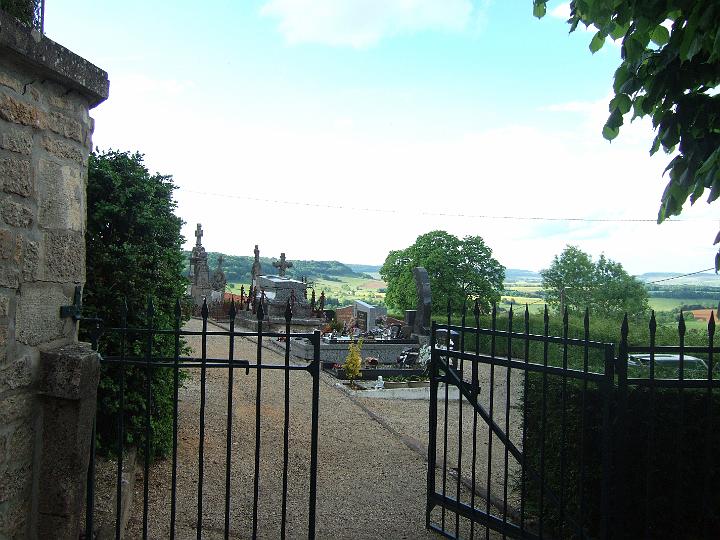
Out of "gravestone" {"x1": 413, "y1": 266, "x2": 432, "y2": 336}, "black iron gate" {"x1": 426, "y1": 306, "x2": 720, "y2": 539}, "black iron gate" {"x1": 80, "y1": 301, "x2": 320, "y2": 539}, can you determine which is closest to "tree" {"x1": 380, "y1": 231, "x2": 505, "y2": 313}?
"gravestone" {"x1": 413, "y1": 266, "x2": 432, "y2": 336}

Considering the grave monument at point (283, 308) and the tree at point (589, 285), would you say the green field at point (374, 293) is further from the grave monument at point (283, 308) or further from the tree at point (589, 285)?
the grave monument at point (283, 308)

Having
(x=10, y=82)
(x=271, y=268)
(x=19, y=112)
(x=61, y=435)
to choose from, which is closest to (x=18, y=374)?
(x=61, y=435)

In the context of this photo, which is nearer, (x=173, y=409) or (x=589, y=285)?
(x=173, y=409)

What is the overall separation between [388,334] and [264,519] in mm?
12124

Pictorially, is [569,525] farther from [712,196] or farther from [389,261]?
[389,261]

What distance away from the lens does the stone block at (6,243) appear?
2598 mm

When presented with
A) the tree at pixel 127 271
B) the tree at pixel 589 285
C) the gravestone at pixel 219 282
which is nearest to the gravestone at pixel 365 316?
the gravestone at pixel 219 282

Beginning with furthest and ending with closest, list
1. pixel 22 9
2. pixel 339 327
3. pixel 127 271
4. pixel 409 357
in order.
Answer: pixel 339 327, pixel 409 357, pixel 127 271, pixel 22 9

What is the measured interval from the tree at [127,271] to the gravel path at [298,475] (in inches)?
28.7

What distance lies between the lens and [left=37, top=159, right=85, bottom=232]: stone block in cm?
287

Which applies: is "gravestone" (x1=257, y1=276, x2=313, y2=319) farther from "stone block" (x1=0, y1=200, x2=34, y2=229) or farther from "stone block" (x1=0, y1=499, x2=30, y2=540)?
"stone block" (x1=0, y1=200, x2=34, y2=229)

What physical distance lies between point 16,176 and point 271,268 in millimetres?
33251

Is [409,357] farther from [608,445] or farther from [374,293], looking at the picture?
[374,293]

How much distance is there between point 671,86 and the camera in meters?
3.14
